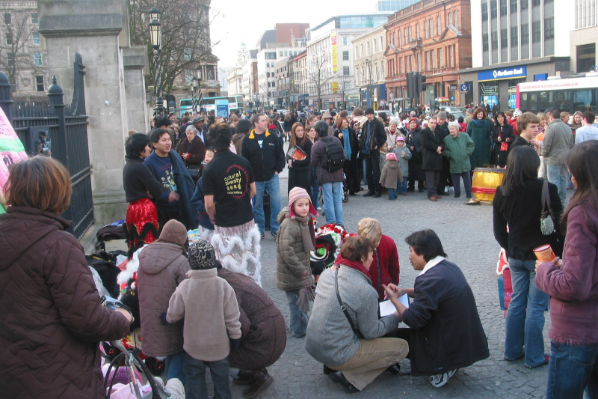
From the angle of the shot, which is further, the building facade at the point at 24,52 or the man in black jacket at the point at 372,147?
the building facade at the point at 24,52

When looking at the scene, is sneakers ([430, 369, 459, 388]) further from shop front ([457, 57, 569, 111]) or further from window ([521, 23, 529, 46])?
window ([521, 23, 529, 46])

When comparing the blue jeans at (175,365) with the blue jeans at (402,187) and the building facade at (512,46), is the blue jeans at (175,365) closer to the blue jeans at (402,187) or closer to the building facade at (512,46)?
the blue jeans at (402,187)

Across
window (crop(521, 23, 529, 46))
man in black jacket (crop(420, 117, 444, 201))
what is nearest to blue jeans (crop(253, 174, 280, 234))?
man in black jacket (crop(420, 117, 444, 201))

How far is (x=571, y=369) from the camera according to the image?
3.17 m

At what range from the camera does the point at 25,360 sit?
2545mm

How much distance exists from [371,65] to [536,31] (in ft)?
131

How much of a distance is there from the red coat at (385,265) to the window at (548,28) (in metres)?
49.1

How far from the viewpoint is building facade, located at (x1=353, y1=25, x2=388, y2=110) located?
83.4 m

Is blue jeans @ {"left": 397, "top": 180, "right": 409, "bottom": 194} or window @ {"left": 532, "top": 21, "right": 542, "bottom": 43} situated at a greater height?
window @ {"left": 532, "top": 21, "right": 542, "bottom": 43}

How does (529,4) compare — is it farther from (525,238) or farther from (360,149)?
(525,238)

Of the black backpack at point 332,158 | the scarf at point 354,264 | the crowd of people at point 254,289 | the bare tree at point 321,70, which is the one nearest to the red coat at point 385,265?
the crowd of people at point 254,289

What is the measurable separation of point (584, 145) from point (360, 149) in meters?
10.8

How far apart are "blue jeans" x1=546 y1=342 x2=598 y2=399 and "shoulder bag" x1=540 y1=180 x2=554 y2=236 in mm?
1422

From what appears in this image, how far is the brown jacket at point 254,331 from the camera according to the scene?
437 cm
